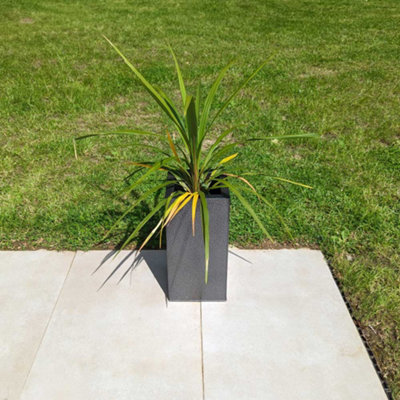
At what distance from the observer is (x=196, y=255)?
2.32 m

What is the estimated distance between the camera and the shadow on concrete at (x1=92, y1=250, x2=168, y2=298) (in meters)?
2.68

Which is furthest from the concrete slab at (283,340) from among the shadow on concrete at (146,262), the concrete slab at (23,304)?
the concrete slab at (23,304)

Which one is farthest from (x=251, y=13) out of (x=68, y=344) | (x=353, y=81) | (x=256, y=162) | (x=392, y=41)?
(x=68, y=344)

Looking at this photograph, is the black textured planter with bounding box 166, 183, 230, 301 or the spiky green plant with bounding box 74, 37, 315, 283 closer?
the spiky green plant with bounding box 74, 37, 315, 283

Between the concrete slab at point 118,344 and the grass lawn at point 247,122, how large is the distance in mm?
512

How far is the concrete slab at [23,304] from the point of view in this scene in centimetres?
212

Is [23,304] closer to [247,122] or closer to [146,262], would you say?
[146,262]

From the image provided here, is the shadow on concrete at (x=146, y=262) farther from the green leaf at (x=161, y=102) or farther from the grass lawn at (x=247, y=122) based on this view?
the green leaf at (x=161, y=102)

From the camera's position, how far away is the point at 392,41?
26.3ft

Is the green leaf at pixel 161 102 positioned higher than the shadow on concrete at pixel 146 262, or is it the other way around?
the green leaf at pixel 161 102

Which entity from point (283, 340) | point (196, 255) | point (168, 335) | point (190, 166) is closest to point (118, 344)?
point (168, 335)

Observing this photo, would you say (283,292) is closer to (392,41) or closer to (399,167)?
(399,167)

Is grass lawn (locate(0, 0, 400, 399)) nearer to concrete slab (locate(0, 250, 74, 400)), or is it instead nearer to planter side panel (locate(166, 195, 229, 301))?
concrete slab (locate(0, 250, 74, 400))

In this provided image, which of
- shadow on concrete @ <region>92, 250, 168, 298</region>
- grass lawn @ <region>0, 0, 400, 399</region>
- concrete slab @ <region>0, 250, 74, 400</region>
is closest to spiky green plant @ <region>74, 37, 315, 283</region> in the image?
grass lawn @ <region>0, 0, 400, 399</region>
